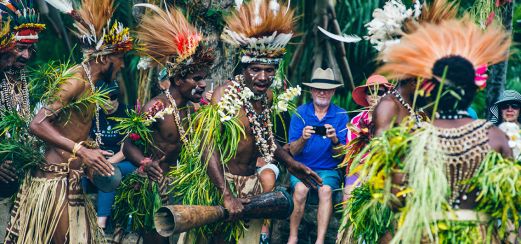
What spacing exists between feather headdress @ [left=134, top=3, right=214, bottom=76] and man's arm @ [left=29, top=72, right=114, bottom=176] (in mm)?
769

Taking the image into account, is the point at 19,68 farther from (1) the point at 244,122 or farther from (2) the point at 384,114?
(2) the point at 384,114

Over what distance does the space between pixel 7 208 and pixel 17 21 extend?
194 cm

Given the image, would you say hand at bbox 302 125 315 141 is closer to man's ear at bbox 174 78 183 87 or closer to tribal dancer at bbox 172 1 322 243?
tribal dancer at bbox 172 1 322 243

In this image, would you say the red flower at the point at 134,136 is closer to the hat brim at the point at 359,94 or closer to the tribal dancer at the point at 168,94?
the tribal dancer at the point at 168,94

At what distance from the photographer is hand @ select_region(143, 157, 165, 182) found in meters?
7.48

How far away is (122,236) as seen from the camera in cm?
792

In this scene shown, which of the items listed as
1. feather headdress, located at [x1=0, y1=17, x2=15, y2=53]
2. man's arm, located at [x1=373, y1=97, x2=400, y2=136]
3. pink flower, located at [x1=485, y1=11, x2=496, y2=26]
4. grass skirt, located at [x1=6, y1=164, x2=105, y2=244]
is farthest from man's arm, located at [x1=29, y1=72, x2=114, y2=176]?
pink flower, located at [x1=485, y1=11, x2=496, y2=26]

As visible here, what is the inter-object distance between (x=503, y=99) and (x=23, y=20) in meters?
3.81

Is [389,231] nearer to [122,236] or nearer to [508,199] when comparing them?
[508,199]

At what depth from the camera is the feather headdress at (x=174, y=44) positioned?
7438 millimetres

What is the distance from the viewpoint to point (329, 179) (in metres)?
8.72

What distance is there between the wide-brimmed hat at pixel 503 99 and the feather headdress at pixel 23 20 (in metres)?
3.67

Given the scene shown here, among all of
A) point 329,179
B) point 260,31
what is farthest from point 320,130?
point 260,31

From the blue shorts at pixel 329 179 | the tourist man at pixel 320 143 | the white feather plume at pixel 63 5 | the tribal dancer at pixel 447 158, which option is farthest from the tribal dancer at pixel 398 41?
the white feather plume at pixel 63 5
